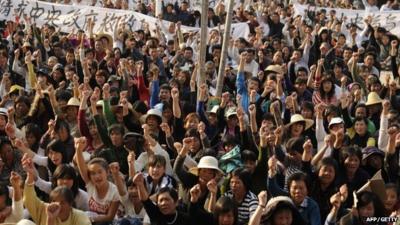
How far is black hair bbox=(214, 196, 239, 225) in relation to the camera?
476cm

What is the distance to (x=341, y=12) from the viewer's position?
1380 cm

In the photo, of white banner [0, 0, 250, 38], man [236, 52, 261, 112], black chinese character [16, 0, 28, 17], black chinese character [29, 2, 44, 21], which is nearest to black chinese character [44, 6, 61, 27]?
white banner [0, 0, 250, 38]

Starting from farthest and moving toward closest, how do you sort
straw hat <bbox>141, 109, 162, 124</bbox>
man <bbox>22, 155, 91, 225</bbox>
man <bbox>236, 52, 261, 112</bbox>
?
man <bbox>236, 52, 261, 112</bbox>, straw hat <bbox>141, 109, 162, 124</bbox>, man <bbox>22, 155, 91, 225</bbox>

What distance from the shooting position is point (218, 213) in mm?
4781

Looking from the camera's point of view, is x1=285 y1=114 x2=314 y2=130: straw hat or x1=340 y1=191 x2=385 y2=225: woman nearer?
x1=340 y1=191 x2=385 y2=225: woman

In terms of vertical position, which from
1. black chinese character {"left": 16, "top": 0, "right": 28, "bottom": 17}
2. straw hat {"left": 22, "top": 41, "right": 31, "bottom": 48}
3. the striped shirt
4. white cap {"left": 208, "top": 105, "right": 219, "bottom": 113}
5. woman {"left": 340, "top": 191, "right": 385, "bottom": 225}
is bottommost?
the striped shirt

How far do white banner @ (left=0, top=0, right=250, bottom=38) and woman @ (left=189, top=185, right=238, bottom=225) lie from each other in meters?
8.52

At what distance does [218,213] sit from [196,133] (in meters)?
1.94

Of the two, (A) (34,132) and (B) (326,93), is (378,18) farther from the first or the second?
(A) (34,132)

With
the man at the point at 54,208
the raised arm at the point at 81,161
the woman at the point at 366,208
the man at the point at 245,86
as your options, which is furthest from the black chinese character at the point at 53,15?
the woman at the point at 366,208

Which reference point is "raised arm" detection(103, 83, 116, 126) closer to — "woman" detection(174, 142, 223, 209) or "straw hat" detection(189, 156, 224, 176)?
"woman" detection(174, 142, 223, 209)

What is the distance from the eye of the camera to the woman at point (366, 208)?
4.87m

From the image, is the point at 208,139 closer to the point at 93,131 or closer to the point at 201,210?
the point at 93,131

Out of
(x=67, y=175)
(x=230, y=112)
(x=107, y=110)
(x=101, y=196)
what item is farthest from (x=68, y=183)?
(x=230, y=112)
